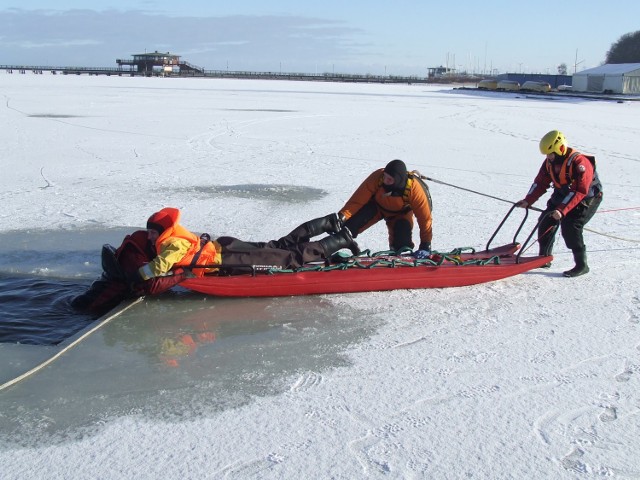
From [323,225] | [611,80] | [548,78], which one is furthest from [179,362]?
[548,78]

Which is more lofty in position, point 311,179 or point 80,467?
point 311,179

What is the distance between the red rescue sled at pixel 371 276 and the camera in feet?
14.7

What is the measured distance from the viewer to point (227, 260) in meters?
4.55

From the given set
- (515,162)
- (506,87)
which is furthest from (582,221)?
(506,87)

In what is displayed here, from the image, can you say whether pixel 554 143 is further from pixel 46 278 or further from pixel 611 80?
pixel 611 80

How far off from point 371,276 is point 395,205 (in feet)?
2.97

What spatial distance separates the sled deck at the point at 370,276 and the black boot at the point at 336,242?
0.17 m

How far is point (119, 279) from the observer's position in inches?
175

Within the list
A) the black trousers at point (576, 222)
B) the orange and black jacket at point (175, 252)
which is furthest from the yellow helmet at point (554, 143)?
the orange and black jacket at point (175, 252)

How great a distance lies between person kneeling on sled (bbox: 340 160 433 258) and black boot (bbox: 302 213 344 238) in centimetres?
14

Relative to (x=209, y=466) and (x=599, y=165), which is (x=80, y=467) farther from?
(x=599, y=165)

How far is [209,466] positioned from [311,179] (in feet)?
22.6

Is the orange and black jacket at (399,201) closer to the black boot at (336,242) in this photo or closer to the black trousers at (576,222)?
the black boot at (336,242)

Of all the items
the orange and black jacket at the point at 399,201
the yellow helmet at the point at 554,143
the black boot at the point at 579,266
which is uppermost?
the yellow helmet at the point at 554,143
